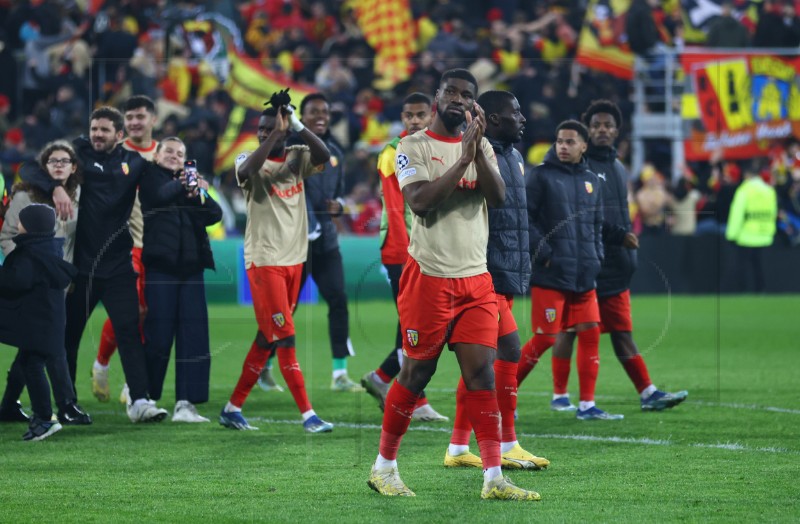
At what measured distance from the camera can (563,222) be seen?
30.1ft

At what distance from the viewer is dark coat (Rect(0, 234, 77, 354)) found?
332 inches

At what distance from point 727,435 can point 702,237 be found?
42.1ft

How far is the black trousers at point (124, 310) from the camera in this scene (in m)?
9.27

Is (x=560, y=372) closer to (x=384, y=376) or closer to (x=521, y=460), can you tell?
(x=384, y=376)

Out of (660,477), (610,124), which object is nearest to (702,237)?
(610,124)

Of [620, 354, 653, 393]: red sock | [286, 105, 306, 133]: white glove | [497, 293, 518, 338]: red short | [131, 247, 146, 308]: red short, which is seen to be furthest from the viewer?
[131, 247, 146, 308]: red short

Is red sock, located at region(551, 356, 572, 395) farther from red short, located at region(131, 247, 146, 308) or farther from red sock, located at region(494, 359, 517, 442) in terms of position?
red short, located at region(131, 247, 146, 308)

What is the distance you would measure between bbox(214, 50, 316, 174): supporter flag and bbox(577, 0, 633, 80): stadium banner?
4.93 meters

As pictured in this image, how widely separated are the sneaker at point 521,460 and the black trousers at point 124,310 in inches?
123

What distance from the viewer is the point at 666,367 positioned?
1292cm

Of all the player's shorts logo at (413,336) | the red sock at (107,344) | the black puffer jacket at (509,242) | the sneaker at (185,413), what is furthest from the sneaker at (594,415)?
the red sock at (107,344)

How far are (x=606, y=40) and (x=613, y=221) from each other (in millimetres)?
13984

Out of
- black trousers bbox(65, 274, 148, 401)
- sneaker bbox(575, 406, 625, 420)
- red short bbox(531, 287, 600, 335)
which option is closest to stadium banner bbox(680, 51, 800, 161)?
red short bbox(531, 287, 600, 335)

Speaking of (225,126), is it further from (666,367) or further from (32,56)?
(666,367)
